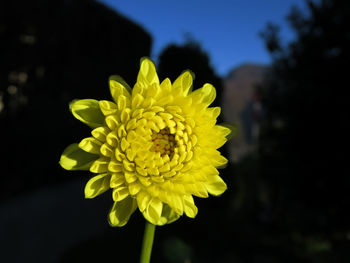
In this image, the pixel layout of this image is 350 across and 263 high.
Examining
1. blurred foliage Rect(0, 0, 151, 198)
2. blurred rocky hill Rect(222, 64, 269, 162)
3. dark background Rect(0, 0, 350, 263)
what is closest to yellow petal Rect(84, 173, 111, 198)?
dark background Rect(0, 0, 350, 263)

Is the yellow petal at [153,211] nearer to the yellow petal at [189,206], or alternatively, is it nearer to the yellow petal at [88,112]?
the yellow petal at [189,206]

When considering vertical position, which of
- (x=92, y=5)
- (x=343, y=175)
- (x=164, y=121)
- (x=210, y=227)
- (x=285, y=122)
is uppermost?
(x=92, y=5)

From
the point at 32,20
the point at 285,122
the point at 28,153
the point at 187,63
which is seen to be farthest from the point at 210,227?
the point at 32,20

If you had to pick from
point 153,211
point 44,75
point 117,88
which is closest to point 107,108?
point 117,88

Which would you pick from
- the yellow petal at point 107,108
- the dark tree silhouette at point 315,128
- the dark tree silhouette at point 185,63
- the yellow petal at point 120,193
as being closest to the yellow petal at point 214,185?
the yellow petal at point 120,193

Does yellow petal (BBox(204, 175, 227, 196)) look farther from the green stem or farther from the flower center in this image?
the green stem

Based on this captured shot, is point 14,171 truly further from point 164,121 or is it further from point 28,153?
point 164,121
